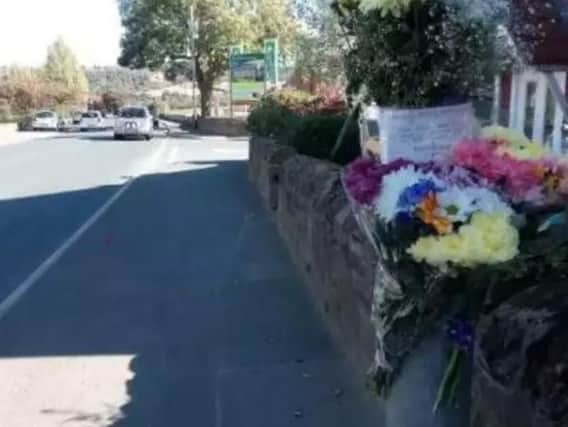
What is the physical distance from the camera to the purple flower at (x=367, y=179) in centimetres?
251

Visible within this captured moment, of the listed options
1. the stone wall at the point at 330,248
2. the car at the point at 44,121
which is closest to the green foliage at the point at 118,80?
the car at the point at 44,121

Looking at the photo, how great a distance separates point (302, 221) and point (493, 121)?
164 inches

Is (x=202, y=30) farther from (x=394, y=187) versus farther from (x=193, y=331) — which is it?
(x=394, y=187)

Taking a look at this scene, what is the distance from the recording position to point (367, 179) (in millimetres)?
2566

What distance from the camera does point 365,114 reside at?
11.2ft

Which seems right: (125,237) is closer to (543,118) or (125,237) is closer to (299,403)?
(543,118)

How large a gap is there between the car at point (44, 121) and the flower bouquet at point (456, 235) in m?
62.8

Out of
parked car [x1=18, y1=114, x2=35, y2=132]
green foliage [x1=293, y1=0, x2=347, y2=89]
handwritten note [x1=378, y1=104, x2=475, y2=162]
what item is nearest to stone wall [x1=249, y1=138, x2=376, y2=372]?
green foliage [x1=293, y1=0, x2=347, y2=89]

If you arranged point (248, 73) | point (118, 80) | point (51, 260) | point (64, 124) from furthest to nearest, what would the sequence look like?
point (118, 80) → point (64, 124) → point (248, 73) → point (51, 260)

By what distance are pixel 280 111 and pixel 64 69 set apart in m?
94.6

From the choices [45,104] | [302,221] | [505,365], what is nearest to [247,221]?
[302,221]

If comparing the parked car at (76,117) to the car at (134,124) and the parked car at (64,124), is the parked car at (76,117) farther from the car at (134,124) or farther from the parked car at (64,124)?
the car at (134,124)

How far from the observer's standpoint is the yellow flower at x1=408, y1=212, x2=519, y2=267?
221cm

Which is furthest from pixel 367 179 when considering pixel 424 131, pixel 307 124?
pixel 307 124
